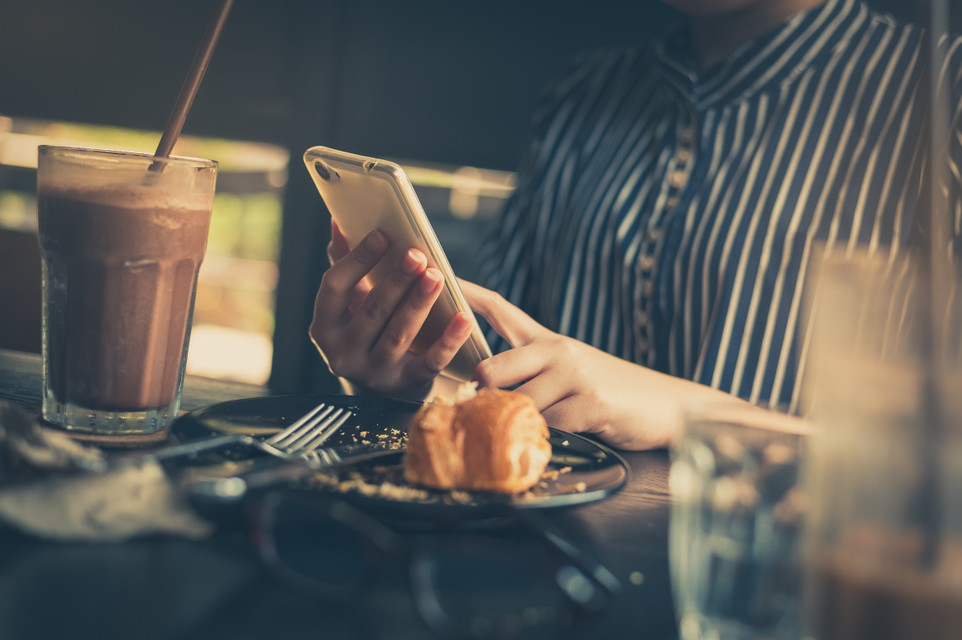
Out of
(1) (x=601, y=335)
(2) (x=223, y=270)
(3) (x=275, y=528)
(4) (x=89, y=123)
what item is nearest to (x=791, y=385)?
(1) (x=601, y=335)

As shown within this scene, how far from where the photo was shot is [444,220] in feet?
8.38

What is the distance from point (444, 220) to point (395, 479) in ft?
6.38

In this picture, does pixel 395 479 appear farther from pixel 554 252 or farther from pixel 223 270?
pixel 223 270

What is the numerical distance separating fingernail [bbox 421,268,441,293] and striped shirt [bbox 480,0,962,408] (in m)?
0.57

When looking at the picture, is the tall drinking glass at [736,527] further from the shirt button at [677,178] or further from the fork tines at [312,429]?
the shirt button at [677,178]

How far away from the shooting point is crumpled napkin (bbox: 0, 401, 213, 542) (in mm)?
499

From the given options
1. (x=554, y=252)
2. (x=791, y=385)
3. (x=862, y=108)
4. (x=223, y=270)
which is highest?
(x=862, y=108)

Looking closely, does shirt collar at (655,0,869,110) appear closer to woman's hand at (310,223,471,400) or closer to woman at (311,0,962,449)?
woman at (311,0,962,449)

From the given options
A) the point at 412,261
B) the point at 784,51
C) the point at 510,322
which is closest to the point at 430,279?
the point at 412,261

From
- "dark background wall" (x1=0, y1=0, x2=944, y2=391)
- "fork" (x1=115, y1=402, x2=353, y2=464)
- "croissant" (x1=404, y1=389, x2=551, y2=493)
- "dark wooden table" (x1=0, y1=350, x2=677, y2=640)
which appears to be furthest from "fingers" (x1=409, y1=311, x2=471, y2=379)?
"dark background wall" (x1=0, y1=0, x2=944, y2=391)

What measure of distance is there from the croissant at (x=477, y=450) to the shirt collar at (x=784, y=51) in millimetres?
947

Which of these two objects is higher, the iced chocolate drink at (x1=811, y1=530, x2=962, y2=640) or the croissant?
the iced chocolate drink at (x1=811, y1=530, x2=962, y2=640)

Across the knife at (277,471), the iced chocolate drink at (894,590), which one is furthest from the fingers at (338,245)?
the iced chocolate drink at (894,590)

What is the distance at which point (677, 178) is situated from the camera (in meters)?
1.45
